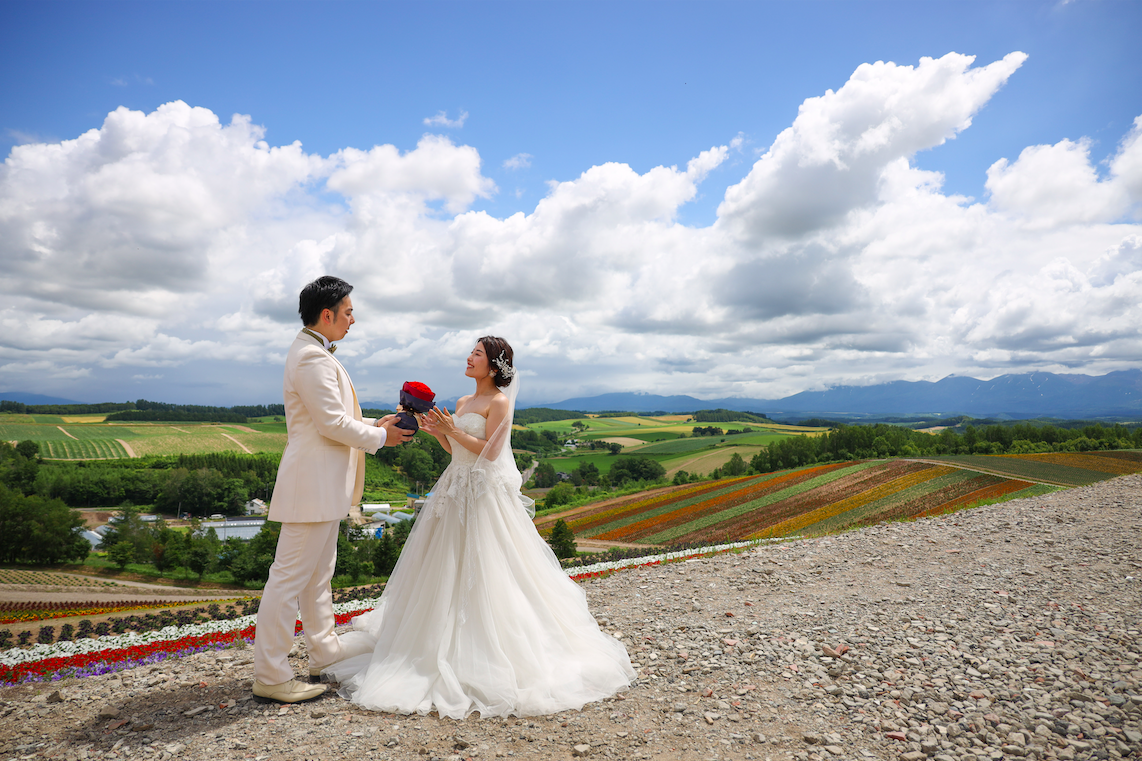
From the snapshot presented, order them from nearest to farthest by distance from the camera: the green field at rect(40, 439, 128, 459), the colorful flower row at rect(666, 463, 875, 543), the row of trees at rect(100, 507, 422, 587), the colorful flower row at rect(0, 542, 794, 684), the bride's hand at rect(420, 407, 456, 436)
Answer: the bride's hand at rect(420, 407, 456, 436), the colorful flower row at rect(0, 542, 794, 684), the colorful flower row at rect(666, 463, 875, 543), the row of trees at rect(100, 507, 422, 587), the green field at rect(40, 439, 128, 459)

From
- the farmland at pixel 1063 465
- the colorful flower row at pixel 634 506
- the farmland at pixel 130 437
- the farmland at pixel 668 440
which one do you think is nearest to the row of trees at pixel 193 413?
the farmland at pixel 130 437

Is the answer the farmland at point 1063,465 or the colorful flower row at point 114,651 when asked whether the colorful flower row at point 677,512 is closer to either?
the farmland at point 1063,465

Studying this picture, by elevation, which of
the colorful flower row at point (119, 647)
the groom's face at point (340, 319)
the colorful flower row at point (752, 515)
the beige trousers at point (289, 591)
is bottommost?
the colorful flower row at point (752, 515)

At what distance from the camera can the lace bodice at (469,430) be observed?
539 cm

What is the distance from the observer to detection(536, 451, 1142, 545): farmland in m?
24.1

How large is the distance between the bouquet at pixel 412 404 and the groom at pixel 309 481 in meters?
0.23

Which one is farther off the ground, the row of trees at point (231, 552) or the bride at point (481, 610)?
the bride at point (481, 610)

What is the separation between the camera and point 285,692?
4.60 metres

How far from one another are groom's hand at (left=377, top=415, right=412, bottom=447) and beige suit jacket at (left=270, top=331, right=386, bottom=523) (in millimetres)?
247

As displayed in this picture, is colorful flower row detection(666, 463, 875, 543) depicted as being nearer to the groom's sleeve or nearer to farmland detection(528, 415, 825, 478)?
the groom's sleeve

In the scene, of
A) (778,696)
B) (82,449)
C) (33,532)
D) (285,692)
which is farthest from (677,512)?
(82,449)

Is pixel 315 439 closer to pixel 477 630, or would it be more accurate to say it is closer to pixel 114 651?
pixel 477 630

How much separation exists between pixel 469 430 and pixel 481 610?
5.72 feet

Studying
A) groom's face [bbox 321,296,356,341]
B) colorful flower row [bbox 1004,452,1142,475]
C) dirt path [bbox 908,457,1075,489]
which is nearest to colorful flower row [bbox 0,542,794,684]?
groom's face [bbox 321,296,356,341]
